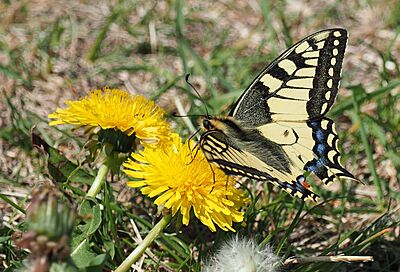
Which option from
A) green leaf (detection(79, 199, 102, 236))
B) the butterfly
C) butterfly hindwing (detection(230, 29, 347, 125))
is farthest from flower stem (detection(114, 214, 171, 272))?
butterfly hindwing (detection(230, 29, 347, 125))

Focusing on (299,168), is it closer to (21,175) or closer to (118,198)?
(118,198)

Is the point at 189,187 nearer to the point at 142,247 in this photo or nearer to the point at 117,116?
the point at 142,247

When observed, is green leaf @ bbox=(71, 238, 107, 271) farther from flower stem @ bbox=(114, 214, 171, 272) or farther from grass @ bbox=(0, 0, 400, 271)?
flower stem @ bbox=(114, 214, 171, 272)

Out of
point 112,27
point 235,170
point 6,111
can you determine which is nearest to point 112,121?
point 235,170

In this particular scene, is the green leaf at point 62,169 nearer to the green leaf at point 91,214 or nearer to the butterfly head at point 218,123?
the green leaf at point 91,214

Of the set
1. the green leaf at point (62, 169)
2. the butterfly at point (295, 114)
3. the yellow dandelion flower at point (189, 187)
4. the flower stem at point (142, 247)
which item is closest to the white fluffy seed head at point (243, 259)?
the yellow dandelion flower at point (189, 187)
